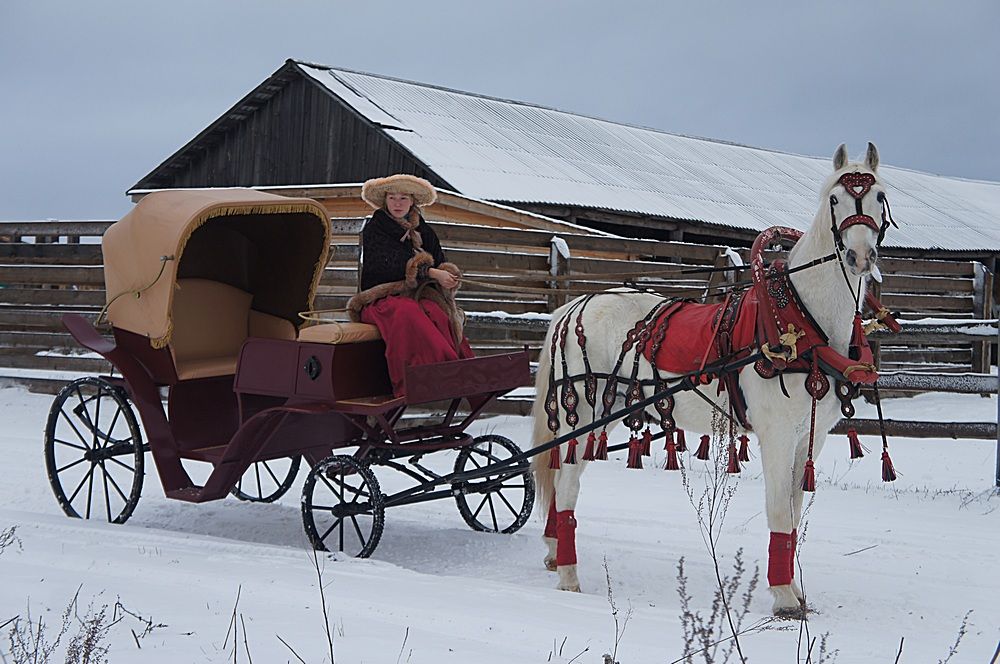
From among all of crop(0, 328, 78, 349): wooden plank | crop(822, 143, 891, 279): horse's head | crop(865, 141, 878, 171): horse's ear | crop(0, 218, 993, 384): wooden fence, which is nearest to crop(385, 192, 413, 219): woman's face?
crop(822, 143, 891, 279): horse's head

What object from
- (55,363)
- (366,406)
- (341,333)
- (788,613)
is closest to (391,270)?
(341,333)

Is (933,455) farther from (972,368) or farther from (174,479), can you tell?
(174,479)

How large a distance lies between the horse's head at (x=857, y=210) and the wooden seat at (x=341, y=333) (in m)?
2.86

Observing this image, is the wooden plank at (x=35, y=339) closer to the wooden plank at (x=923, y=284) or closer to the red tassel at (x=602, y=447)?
the red tassel at (x=602, y=447)

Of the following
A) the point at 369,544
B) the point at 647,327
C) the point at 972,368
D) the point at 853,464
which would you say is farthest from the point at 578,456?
the point at 972,368

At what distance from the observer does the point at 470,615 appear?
178 inches

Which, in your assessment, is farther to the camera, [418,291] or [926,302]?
[926,302]

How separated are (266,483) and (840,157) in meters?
5.82

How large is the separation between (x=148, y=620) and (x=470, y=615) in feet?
4.36

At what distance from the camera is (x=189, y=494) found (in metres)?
6.79

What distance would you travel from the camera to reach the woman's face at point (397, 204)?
6.81 m

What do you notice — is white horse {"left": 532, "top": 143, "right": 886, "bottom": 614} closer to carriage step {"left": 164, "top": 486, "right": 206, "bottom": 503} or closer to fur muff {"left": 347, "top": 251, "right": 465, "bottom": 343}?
fur muff {"left": 347, "top": 251, "right": 465, "bottom": 343}

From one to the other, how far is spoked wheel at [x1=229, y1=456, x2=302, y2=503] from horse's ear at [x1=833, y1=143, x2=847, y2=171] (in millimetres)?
4498

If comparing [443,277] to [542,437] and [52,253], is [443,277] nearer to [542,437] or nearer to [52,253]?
[542,437]
